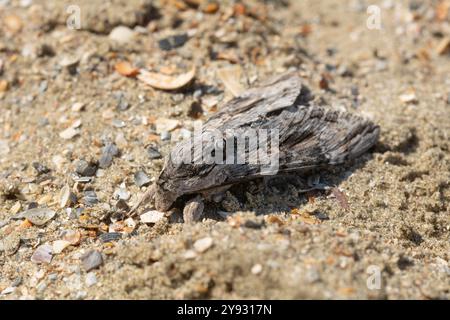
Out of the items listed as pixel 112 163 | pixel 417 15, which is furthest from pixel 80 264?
pixel 417 15

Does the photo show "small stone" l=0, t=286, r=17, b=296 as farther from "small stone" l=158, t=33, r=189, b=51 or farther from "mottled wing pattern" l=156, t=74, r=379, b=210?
"small stone" l=158, t=33, r=189, b=51

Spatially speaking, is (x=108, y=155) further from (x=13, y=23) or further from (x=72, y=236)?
(x=13, y=23)

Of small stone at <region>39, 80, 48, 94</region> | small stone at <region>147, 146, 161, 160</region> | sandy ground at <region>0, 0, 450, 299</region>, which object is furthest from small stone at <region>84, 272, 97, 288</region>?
small stone at <region>39, 80, 48, 94</region>

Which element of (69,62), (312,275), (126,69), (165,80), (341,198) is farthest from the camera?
(69,62)

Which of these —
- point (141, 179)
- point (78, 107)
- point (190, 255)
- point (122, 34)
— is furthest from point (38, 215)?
point (122, 34)

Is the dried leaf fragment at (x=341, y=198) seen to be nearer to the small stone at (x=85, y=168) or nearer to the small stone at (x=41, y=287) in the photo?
the small stone at (x=85, y=168)

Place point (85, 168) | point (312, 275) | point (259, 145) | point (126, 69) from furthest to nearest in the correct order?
point (126, 69) < point (85, 168) < point (259, 145) < point (312, 275)
